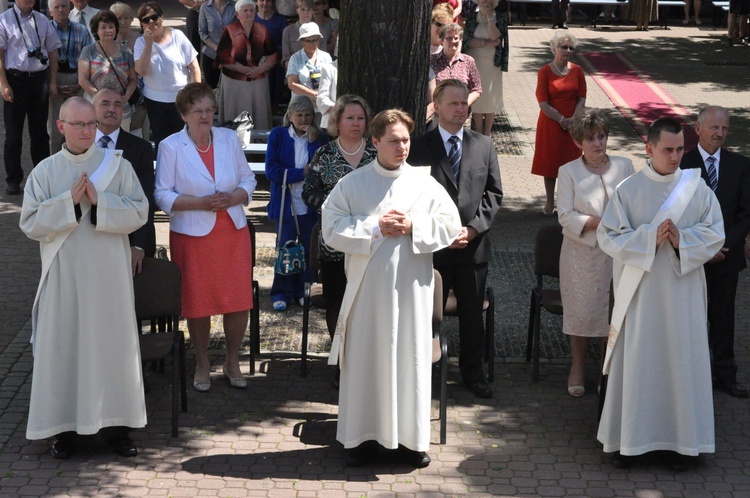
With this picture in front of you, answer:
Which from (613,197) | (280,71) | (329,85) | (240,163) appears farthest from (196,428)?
(280,71)

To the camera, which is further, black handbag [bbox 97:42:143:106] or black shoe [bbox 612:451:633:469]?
black handbag [bbox 97:42:143:106]

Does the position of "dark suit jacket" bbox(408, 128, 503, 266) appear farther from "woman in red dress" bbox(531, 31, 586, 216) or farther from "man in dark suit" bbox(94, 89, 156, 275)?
"woman in red dress" bbox(531, 31, 586, 216)

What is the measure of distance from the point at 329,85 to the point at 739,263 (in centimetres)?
552

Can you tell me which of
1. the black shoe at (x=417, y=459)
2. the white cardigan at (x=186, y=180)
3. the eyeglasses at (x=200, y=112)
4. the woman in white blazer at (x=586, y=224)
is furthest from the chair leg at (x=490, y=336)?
the eyeglasses at (x=200, y=112)

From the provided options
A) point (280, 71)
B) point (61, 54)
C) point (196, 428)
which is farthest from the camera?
point (280, 71)

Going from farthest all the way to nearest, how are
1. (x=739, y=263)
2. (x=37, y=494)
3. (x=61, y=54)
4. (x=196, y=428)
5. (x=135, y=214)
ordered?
(x=61, y=54), (x=739, y=263), (x=196, y=428), (x=135, y=214), (x=37, y=494)

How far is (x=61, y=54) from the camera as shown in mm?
12844

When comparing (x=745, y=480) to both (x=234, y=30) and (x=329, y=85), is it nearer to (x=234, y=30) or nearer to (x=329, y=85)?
(x=329, y=85)

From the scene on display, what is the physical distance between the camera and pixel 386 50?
8297 mm

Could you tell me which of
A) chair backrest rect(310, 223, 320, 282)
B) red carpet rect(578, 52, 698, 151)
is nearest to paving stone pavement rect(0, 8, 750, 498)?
chair backrest rect(310, 223, 320, 282)

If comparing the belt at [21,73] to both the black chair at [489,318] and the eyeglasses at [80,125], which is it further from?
the black chair at [489,318]

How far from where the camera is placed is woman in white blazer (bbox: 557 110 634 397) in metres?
7.53

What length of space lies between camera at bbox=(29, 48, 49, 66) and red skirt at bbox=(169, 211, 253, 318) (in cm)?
578

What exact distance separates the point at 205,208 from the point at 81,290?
1197 mm
